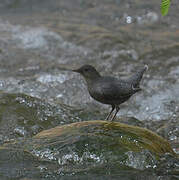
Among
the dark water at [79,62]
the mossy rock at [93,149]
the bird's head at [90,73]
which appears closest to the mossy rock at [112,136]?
the mossy rock at [93,149]

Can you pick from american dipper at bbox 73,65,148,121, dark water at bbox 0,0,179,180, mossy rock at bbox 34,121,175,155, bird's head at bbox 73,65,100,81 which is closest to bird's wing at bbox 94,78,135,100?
american dipper at bbox 73,65,148,121

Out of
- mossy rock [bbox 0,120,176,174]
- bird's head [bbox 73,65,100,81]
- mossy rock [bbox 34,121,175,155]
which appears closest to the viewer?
mossy rock [bbox 0,120,176,174]

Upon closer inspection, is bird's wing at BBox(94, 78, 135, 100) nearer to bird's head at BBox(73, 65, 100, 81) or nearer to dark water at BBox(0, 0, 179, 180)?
bird's head at BBox(73, 65, 100, 81)

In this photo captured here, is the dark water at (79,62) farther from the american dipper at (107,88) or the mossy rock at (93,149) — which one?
the american dipper at (107,88)

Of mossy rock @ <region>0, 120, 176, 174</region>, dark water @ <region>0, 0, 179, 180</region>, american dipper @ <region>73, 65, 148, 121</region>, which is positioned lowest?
dark water @ <region>0, 0, 179, 180</region>

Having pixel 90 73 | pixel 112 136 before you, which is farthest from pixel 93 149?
pixel 90 73

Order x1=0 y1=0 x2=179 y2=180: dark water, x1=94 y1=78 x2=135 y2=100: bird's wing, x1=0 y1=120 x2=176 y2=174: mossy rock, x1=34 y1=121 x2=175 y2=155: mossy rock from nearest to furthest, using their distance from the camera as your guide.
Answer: x1=0 y1=120 x2=176 y2=174: mossy rock → x1=34 y1=121 x2=175 y2=155: mossy rock → x1=94 y1=78 x2=135 y2=100: bird's wing → x1=0 y1=0 x2=179 y2=180: dark water

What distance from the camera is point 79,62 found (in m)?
9.04

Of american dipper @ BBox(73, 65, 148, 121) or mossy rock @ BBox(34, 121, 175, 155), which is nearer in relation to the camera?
mossy rock @ BBox(34, 121, 175, 155)

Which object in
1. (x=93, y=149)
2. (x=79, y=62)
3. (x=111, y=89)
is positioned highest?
(x=111, y=89)

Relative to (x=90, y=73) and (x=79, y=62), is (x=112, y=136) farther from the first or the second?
(x=79, y=62)

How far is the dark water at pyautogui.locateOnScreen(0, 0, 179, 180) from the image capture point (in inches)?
234

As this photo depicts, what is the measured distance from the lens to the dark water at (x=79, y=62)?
5.95 m

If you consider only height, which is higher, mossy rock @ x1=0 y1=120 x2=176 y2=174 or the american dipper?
the american dipper
